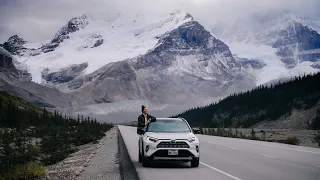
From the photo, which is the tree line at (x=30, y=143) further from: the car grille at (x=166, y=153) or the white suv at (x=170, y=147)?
the car grille at (x=166, y=153)

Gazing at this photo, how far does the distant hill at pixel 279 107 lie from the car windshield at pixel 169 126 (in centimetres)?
7355

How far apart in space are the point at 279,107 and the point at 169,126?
341ft

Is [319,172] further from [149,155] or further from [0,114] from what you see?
[0,114]

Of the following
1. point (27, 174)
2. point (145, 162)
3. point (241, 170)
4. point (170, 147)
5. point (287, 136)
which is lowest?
point (27, 174)

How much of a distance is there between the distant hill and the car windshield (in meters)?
73.6

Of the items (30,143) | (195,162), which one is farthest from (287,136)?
(195,162)

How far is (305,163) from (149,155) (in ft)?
21.5

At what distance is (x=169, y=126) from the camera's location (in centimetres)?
2097

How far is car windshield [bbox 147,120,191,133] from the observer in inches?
816

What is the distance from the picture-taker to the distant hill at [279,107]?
4065 inches

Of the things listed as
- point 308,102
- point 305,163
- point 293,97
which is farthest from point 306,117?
point 305,163

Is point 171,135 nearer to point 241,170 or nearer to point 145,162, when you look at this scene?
point 145,162

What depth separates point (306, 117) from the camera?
100375mm

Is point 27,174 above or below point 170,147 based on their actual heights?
below
